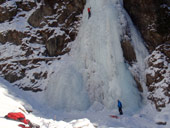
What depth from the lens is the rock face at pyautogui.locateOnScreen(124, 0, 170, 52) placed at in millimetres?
13242

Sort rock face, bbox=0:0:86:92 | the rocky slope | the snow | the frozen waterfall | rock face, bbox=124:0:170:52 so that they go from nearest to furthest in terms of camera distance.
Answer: the rocky slope → the snow → the frozen waterfall → rock face, bbox=124:0:170:52 → rock face, bbox=0:0:86:92

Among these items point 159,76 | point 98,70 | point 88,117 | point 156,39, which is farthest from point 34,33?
point 159,76

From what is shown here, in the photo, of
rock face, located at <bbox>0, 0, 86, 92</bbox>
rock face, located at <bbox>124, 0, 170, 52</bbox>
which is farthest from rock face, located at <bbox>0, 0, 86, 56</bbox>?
rock face, located at <bbox>124, 0, 170, 52</bbox>

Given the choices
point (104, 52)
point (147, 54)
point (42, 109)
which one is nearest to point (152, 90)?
point (147, 54)

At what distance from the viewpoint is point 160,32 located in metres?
13.3

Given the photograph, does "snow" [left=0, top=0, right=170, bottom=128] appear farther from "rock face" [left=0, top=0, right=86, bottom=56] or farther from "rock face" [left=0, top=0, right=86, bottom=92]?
"rock face" [left=0, top=0, right=86, bottom=56]

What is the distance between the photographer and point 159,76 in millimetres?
12008

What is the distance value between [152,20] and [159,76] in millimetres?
4299

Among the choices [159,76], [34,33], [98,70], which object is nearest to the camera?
[159,76]

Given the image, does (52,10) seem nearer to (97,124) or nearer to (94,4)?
(94,4)

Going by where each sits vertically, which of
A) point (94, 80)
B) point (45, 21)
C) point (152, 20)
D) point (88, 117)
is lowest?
point (88, 117)

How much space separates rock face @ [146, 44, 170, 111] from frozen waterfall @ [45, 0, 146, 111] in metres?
0.85

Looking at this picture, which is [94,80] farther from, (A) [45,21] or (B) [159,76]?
(A) [45,21]

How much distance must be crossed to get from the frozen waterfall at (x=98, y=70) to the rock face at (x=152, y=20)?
712mm
